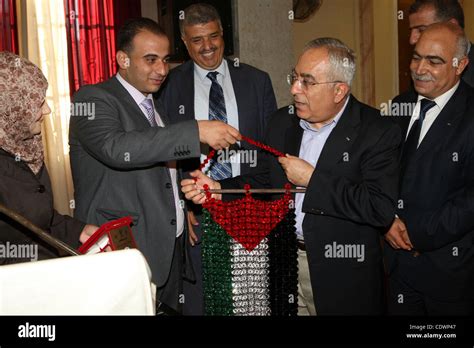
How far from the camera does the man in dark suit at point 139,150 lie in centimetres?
242

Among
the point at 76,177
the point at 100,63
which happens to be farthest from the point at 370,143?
the point at 100,63

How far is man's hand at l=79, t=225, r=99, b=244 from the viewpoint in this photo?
2322 millimetres

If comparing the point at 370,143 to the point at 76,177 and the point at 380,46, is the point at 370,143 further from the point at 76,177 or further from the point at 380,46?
the point at 380,46

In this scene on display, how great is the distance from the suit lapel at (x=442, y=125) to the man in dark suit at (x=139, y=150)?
83cm

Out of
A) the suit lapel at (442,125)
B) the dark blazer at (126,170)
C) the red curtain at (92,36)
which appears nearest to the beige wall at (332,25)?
the red curtain at (92,36)

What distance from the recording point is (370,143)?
2424 millimetres

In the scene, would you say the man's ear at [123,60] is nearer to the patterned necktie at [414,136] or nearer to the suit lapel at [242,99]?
the suit lapel at [242,99]

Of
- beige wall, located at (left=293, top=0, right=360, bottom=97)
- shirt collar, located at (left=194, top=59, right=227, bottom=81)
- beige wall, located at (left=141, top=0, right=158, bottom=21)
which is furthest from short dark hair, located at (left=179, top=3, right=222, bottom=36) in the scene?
beige wall, located at (left=293, top=0, right=360, bottom=97)

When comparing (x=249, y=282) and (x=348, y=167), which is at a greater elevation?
(x=348, y=167)

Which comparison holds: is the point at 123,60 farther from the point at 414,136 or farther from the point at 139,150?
the point at 414,136

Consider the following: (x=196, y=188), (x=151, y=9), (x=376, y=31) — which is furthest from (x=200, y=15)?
(x=376, y=31)

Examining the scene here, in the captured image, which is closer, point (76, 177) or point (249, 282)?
point (249, 282)

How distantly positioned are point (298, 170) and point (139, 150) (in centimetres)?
65

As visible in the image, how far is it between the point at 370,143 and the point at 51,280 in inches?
58.1
